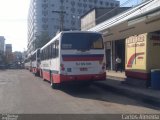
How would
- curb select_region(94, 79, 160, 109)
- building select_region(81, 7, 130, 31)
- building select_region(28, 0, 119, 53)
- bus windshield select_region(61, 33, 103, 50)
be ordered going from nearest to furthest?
curb select_region(94, 79, 160, 109)
bus windshield select_region(61, 33, 103, 50)
building select_region(81, 7, 130, 31)
building select_region(28, 0, 119, 53)

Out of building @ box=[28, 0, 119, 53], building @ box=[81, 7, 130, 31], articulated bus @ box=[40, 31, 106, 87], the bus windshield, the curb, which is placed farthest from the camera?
building @ box=[28, 0, 119, 53]

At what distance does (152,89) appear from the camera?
61.9ft

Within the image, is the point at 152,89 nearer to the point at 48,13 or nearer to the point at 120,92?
the point at 120,92

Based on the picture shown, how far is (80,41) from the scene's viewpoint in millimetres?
19719

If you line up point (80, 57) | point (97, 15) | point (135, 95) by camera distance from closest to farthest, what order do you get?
point (135, 95) < point (80, 57) < point (97, 15)

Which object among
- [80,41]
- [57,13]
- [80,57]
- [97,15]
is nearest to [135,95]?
[80,57]

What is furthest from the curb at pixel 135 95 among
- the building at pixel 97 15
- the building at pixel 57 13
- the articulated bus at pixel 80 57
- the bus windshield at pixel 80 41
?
the building at pixel 57 13

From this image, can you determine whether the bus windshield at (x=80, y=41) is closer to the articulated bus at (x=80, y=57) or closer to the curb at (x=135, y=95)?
the articulated bus at (x=80, y=57)

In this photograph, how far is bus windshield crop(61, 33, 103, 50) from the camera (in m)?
19.6

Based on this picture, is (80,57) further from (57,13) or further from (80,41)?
(57,13)

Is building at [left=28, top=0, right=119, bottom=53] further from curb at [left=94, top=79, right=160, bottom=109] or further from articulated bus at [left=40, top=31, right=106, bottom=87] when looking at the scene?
articulated bus at [left=40, top=31, right=106, bottom=87]

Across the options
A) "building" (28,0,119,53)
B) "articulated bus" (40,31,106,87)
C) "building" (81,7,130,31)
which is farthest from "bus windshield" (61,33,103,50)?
"building" (28,0,119,53)

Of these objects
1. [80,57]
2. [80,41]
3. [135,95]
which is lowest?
[135,95]

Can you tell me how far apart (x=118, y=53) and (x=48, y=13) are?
3648 inches
